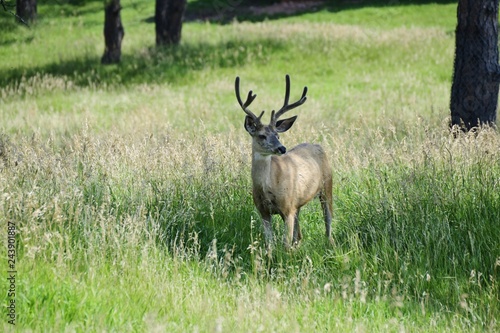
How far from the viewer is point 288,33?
23.9m

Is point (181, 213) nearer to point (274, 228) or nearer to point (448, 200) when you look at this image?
point (274, 228)

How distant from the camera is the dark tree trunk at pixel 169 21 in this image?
23.1 metres

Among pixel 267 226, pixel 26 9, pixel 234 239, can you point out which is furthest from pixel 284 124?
pixel 26 9

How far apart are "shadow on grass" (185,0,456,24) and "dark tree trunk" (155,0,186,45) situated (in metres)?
12.4

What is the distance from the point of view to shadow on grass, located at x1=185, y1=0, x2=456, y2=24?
37.5 meters

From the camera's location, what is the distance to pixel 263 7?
40.2 m

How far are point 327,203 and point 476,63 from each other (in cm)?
404

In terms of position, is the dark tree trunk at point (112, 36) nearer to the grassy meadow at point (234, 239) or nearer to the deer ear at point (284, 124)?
the grassy meadow at point (234, 239)

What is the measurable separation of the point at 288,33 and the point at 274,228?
1708 centimetres

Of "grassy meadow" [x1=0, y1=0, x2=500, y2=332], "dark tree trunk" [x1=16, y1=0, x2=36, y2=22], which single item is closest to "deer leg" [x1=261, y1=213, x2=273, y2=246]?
"grassy meadow" [x1=0, y1=0, x2=500, y2=332]

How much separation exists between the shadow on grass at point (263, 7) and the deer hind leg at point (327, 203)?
28928 millimetres

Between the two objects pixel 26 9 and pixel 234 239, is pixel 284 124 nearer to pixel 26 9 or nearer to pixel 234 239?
pixel 234 239

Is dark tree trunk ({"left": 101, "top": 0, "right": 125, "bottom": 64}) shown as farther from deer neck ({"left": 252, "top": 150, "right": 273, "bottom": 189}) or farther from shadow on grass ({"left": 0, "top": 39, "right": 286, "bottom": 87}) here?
deer neck ({"left": 252, "top": 150, "right": 273, "bottom": 189})

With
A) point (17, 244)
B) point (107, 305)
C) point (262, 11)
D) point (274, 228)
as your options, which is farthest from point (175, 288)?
point (262, 11)
